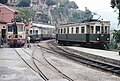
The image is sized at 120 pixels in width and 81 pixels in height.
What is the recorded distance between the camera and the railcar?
3869 centimetres

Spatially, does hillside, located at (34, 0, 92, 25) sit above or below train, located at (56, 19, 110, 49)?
above

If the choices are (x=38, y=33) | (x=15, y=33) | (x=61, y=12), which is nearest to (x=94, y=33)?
(x=15, y=33)

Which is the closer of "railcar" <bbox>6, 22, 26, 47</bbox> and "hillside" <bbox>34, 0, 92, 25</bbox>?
"railcar" <bbox>6, 22, 26, 47</bbox>

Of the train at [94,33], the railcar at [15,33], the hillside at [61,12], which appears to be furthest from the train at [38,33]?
the hillside at [61,12]

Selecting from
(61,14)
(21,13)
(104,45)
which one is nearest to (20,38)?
(104,45)

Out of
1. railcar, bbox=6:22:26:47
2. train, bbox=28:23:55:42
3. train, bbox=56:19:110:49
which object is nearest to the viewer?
train, bbox=56:19:110:49

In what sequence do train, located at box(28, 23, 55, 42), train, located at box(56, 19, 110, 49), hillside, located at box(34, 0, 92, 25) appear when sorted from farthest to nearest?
1. hillside, located at box(34, 0, 92, 25)
2. train, located at box(28, 23, 55, 42)
3. train, located at box(56, 19, 110, 49)

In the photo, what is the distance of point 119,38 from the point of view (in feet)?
77.2

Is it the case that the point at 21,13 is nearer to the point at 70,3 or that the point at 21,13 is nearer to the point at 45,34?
the point at 45,34

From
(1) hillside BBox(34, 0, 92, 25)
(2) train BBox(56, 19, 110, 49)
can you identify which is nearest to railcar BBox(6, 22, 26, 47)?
(2) train BBox(56, 19, 110, 49)

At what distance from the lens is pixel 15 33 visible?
3888 cm

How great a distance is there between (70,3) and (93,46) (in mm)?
118764

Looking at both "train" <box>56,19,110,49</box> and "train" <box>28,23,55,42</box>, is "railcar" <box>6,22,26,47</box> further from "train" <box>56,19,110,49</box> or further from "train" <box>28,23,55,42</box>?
"train" <box>28,23,55,42</box>

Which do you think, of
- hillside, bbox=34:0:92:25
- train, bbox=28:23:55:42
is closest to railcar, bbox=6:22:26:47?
train, bbox=28:23:55:42
